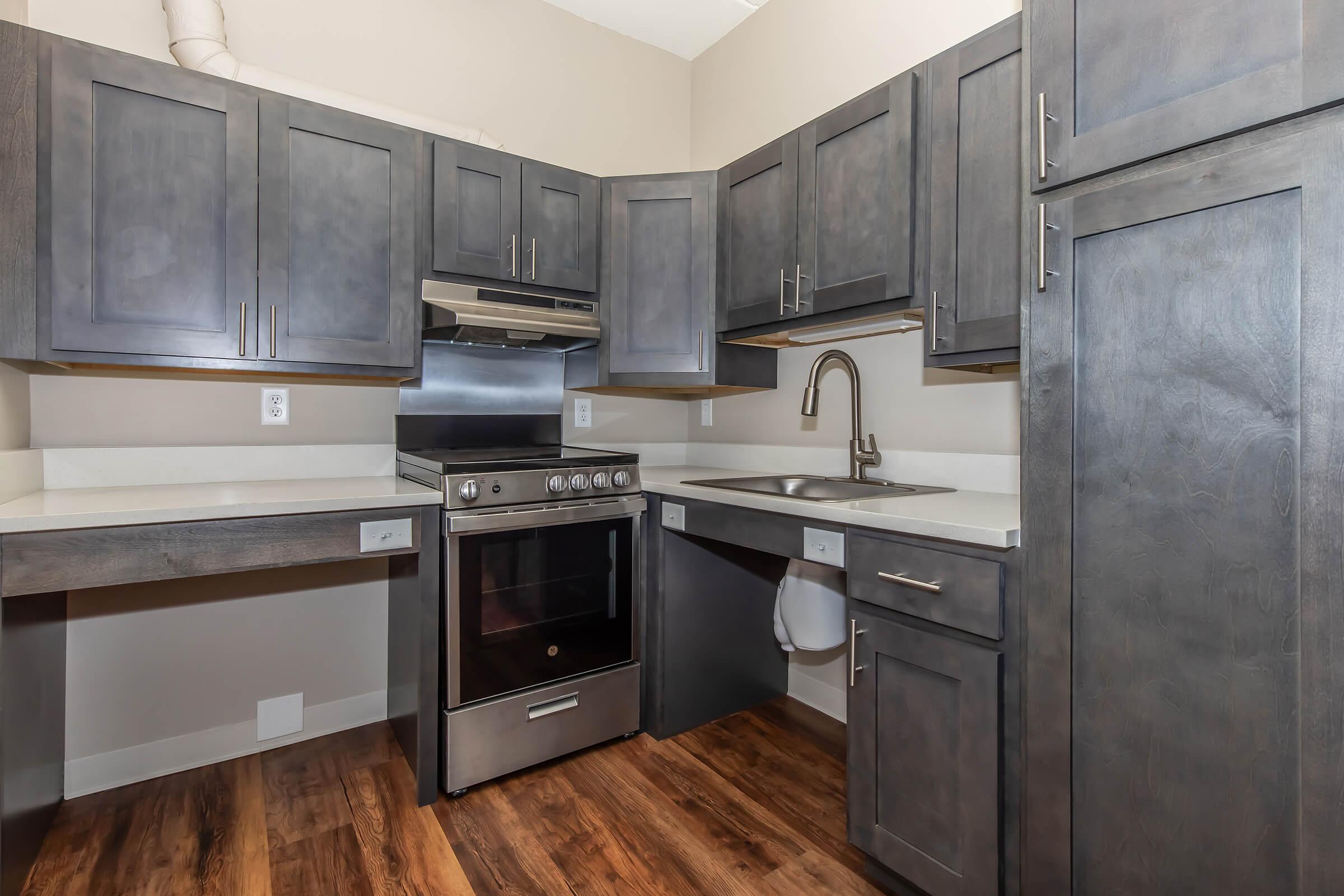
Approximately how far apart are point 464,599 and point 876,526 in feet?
4.02

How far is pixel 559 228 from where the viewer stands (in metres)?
2.38

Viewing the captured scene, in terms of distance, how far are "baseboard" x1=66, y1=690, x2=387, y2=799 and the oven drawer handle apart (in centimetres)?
74

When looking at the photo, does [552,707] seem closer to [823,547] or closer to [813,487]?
[823,547]

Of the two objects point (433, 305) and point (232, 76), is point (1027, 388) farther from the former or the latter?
point (232, 76)

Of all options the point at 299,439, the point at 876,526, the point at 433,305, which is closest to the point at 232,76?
the point at 433,305

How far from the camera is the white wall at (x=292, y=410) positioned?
1.92 meters

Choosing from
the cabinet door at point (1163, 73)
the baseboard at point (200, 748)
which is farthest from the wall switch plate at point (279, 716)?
the cabinet door at point (1163, 73)

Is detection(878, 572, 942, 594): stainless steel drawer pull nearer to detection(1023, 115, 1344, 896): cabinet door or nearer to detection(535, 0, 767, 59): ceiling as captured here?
detection(1023, 115, 1344, 896): cabinet door

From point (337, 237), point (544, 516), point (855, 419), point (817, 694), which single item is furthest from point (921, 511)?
point (337, 237)

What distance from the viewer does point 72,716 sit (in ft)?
6.25

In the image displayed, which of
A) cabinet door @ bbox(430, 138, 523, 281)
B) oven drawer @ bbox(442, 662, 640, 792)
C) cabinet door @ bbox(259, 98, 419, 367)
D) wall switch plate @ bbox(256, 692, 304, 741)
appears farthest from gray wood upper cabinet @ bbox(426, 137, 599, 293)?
wall switch plate @ bbox(256, 692, 304, 741)

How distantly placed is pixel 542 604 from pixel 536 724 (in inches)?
15.1

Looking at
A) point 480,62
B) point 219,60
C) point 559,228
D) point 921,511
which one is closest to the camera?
point 921,511

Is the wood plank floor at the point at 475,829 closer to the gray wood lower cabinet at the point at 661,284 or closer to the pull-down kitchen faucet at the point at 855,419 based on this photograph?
the pull-down kitchen faucet at the point at 855,419
